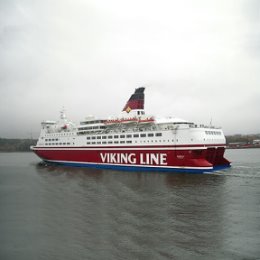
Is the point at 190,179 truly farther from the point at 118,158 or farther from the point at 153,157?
the point at 118,158

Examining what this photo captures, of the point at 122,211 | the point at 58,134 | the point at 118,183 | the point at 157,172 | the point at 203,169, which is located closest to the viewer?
the point at 122,211

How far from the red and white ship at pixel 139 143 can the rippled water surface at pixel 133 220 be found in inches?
178

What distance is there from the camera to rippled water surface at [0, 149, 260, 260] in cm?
1103

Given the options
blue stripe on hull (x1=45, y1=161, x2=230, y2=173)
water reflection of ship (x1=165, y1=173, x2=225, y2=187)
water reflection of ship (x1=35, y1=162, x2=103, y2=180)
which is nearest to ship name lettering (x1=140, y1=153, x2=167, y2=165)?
blue stripe on hull (x1=45, y1=161, x2=230, y2=173)

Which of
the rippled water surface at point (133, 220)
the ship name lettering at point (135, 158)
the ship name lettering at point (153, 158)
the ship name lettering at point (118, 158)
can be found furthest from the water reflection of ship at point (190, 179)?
the ship name lettering at point (118, 158)

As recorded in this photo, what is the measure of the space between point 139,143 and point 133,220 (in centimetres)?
1811

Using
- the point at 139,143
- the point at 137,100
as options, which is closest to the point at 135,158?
the point at 139,143

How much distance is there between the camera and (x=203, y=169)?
28.7 m

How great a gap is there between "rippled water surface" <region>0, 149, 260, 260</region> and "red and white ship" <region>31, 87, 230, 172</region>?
453 centimetres

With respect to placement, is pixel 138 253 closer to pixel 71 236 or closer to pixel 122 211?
pixel 71 236

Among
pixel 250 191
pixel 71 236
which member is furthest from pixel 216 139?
pixel 71 236

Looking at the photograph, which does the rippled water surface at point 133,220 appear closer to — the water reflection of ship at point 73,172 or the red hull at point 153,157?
the red hull at point 153,157

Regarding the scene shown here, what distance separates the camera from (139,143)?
32531 mm

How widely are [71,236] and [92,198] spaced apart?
7.48 metres
